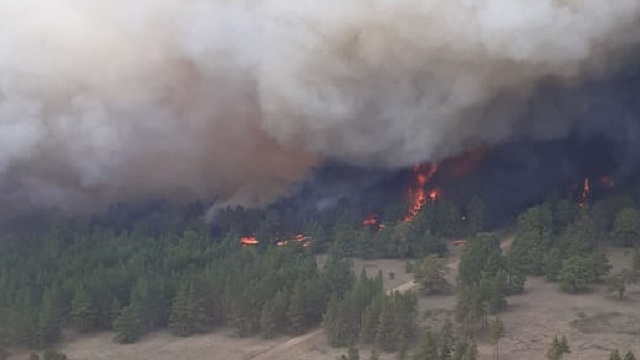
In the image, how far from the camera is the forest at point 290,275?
17.2m

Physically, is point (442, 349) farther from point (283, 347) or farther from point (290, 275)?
point (290, 275)

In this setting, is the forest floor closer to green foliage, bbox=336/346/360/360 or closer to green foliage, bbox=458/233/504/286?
green foliage, bbox=458/233/504/286

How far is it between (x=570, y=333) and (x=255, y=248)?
29.1 ft

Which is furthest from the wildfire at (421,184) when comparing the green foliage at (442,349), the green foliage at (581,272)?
the green foliage at (442,349)

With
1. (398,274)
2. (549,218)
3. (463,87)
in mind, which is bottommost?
(398,274)

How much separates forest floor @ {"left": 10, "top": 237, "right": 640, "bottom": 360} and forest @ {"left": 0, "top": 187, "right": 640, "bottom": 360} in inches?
12.2

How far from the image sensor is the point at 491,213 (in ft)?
88.9

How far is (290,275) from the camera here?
19281 mm

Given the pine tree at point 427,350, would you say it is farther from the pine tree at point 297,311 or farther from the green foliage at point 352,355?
the pine tree at point 297,311

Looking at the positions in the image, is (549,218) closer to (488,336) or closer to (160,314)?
(488,336)

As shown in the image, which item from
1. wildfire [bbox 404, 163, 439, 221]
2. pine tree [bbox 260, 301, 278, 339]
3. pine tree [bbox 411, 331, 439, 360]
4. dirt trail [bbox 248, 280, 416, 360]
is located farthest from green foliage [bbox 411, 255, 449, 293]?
wildfire [bbox 404, 163, 439, 221]

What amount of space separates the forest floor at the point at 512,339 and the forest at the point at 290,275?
309 mm

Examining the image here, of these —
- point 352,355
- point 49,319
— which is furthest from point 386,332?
point 49,319

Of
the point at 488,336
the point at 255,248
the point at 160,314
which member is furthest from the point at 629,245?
the point at 160,314
